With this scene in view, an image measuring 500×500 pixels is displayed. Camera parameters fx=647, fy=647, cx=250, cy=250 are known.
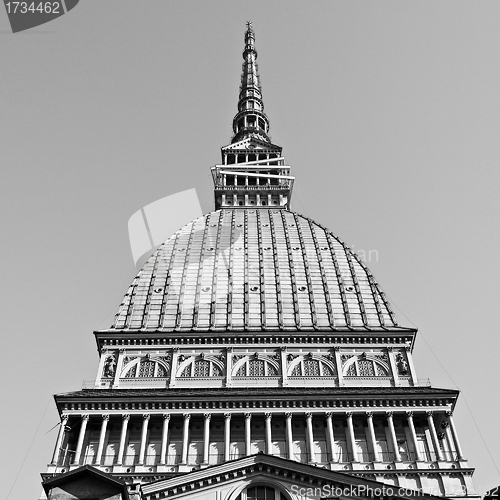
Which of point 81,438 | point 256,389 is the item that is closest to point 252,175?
point 256,389

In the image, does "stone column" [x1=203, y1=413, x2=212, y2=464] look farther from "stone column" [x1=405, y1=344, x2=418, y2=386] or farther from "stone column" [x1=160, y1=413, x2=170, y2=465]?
"stone column" [x1=405, y1=344, x2=418, y2=386]

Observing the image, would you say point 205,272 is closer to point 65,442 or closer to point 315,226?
point 315,226

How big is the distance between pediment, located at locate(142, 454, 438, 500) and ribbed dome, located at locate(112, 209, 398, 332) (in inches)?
789

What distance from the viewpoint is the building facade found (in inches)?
1527

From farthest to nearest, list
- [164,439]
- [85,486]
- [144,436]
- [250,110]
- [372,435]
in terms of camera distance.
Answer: [250,110] < [372,435] < [144,436] < [164,439] < [85,486]

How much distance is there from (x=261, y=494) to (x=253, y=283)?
28.1 m

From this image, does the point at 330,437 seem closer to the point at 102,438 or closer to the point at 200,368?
the point at 200,368

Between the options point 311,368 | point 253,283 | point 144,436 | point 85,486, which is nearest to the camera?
point 85,486

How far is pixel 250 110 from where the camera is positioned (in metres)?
88.8

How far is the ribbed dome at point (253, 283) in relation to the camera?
53.7 m

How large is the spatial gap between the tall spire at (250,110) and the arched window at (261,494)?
57.5 metres

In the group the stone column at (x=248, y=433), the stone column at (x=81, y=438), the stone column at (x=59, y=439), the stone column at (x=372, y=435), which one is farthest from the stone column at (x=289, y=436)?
the stone column at (x=59, y=439)

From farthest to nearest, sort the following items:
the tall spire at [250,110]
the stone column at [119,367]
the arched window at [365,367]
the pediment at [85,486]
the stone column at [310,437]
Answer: the tall spire at [250,110] → the arched window at [365,367] → the stone column at [119,367] → the stone column at [310,437] → the pediment at [85,486]

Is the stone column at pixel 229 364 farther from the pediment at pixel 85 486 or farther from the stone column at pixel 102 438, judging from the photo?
the pediment at pixel 85 486
